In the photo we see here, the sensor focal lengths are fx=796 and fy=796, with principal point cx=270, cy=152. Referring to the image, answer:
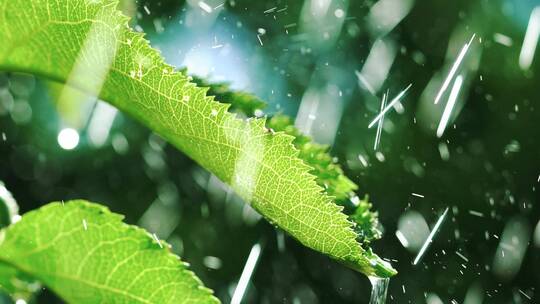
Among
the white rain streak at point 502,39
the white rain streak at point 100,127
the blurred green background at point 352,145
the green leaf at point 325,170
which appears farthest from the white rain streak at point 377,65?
the green leaf at point 325,170

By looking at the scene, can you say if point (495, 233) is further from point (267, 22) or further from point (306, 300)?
point (267, 22)

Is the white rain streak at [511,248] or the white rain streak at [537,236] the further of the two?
the white rain streak at [537,236]

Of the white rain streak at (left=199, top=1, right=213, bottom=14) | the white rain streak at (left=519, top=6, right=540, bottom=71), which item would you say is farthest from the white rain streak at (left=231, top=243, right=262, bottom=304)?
the white rain streak at (left=519, top=6, right=540, bottom=71)

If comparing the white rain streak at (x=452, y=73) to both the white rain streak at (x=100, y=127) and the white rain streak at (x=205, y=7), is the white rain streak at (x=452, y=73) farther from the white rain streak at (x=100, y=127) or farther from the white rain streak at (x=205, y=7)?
the white rain streak at (x=100, y=127)

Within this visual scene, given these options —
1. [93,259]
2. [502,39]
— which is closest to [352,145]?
[502,39]

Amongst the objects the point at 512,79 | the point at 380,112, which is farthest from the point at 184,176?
the point at 512,79

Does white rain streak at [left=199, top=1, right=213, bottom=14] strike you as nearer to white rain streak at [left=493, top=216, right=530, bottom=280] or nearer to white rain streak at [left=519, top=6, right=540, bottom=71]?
white rain streak at [left=519, top=6, right=540, bottom=71]
